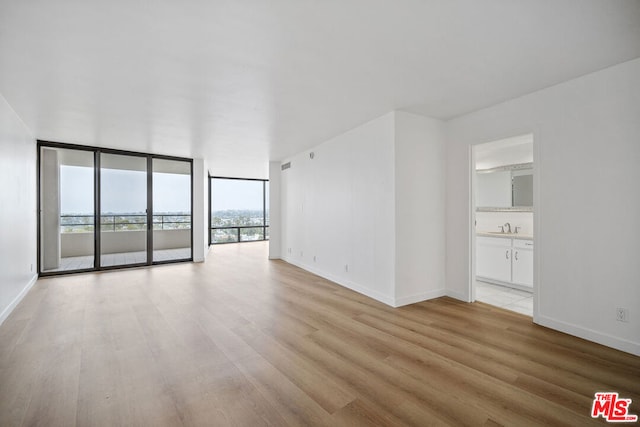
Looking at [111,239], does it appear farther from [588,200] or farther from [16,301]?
[588,200]

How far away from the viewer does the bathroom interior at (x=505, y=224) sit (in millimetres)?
4211

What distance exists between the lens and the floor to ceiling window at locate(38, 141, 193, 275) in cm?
543

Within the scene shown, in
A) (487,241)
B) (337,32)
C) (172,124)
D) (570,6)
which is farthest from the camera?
(487,241)

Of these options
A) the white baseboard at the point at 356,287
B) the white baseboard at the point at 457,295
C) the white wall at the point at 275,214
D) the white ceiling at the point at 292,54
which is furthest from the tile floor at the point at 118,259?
the white baseboard at the point at 457,295

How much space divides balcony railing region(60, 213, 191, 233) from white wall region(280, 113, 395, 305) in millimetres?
3109

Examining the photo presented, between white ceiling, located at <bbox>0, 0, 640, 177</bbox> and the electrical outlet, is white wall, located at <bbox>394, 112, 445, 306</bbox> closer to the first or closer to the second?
white ceiling, located at <bbox>0, 0, 640, 177</bbox>

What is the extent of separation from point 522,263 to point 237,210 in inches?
354

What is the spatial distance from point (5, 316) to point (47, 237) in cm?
273

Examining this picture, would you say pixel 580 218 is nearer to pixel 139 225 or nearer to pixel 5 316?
pixel 5 316

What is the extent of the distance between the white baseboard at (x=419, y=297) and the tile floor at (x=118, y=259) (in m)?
5.66

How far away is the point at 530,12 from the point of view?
1849 millimetres

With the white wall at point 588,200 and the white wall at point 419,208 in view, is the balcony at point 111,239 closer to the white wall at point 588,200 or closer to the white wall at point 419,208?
the white wall at point 419,208

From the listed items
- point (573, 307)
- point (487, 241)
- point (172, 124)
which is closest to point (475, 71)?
point (573, 307)
